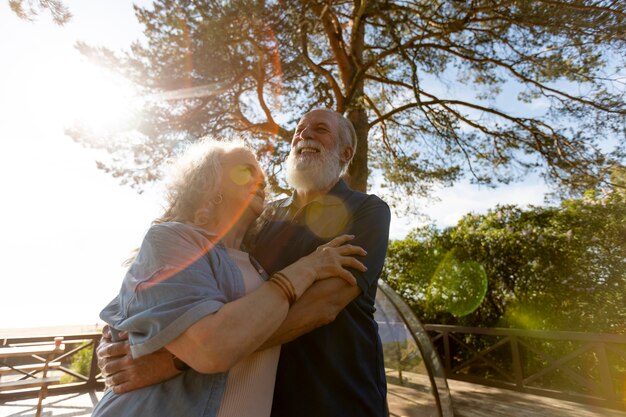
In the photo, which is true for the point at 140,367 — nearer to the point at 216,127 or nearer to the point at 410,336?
the point at 410,336

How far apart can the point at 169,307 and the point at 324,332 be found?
0.61 metres

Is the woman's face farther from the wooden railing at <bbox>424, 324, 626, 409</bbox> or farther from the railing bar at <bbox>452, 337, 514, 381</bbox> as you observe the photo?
the railing bar at <bbox>452, 337, 514, 381</bbox>

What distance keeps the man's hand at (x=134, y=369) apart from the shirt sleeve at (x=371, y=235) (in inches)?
25.0

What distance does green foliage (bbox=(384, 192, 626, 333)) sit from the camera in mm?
6070

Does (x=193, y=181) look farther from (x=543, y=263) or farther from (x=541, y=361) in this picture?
(x=541, y=361)

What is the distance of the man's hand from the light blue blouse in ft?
0.09

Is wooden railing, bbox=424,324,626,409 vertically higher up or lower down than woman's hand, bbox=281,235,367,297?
lower down

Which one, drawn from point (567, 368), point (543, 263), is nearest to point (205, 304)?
point (567, 368)

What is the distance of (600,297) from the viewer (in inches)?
237

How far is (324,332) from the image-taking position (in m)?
1.33

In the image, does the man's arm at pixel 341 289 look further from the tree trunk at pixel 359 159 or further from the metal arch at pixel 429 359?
the tree trunk at pixel 359 159

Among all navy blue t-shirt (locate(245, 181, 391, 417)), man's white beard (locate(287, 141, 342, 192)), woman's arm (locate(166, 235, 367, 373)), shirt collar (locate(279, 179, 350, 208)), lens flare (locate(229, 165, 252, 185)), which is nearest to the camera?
woman's arm (locate(166, 235, 367, 373))

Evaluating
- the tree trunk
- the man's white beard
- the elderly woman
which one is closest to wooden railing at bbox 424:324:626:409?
the tree trunk

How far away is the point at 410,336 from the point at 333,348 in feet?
8.46
